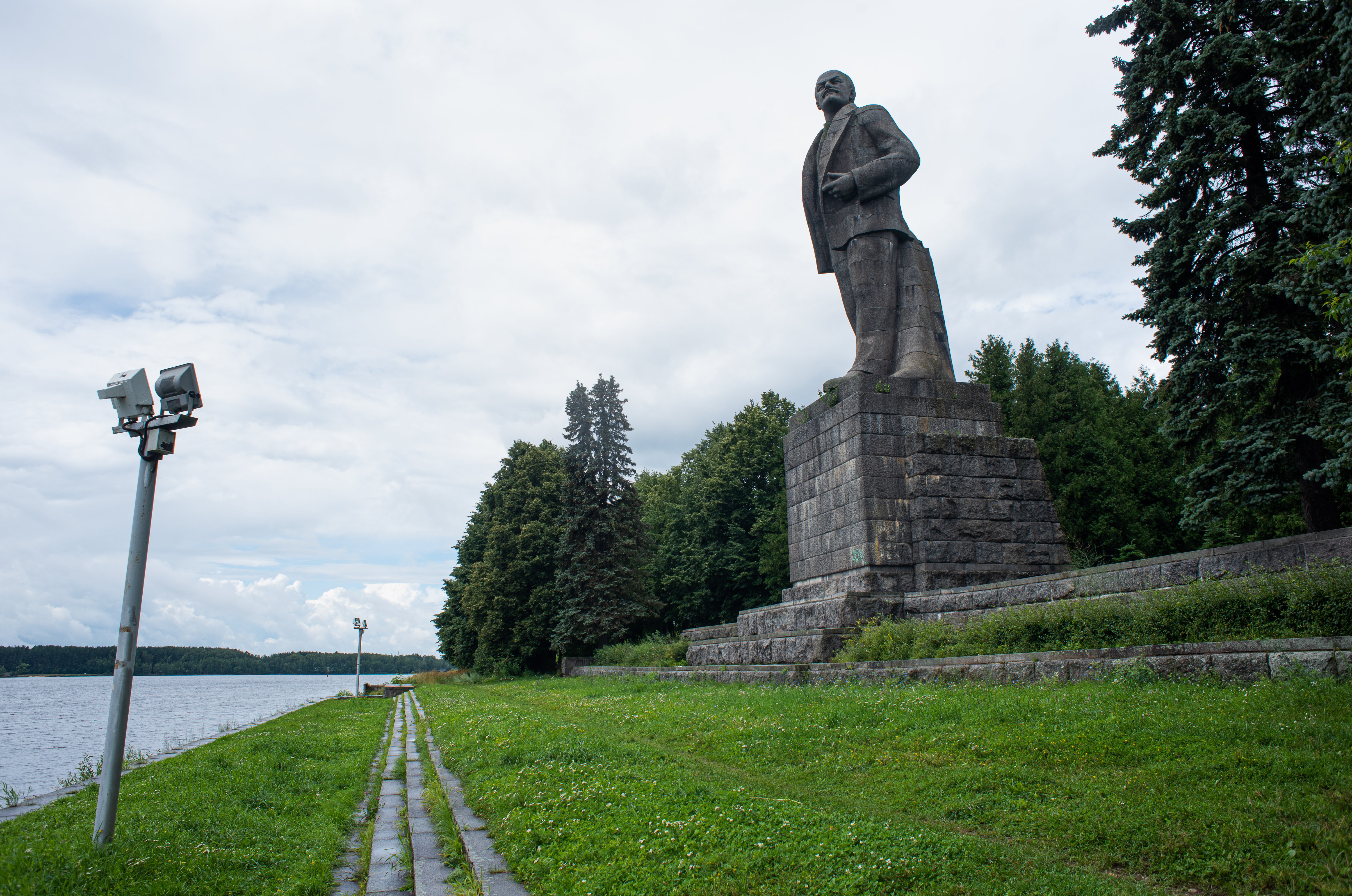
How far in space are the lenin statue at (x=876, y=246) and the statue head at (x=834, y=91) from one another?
15mm

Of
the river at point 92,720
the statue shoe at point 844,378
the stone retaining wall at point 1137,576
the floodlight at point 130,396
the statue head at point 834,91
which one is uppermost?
the statue head at point 834,91

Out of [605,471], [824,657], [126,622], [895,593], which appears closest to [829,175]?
[895,593]

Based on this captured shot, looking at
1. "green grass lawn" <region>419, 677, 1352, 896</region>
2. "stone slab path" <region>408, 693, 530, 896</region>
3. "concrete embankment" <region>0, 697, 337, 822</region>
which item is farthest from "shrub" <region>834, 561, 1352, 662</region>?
"concrete embankment" <region>0, 697, 337, 822</region>

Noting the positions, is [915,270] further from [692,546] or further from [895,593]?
[692,546]

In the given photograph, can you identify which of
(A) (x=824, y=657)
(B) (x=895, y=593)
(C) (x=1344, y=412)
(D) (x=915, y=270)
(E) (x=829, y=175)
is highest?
(E) (x=829, y=175)

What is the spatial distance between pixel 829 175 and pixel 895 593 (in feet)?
25.2

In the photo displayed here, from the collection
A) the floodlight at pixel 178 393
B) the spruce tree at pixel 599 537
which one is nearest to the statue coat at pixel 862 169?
the floodlight at pixel 178 393

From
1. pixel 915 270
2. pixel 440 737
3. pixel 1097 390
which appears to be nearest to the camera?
pixel 440 737

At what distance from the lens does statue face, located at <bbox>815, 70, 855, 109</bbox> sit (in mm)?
15477

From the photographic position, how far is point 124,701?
4.94 m

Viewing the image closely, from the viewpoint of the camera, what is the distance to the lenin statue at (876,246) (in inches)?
572

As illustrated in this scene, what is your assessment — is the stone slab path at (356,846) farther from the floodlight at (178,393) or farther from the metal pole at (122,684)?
the floodlight at (178,393)

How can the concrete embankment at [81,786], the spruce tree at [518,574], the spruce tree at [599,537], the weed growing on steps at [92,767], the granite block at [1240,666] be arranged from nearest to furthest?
the granite block at [1240,666]
the concrete embankment at [81,786]
the weed growing on steps at [92,767]
the spruce tree at [599,537]
the spruce tree at [518,574]

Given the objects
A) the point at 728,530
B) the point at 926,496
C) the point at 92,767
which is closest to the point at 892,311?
the point at 926,496
